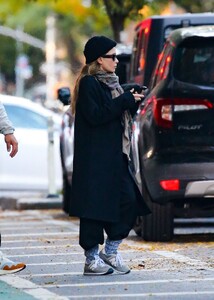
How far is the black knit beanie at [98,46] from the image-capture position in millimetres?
10320

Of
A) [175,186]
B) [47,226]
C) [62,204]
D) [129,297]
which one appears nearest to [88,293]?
[129,297]

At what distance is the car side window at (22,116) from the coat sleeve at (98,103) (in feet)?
37.6

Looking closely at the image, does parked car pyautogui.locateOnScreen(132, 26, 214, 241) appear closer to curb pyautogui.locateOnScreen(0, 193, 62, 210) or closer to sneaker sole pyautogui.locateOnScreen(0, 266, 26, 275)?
sneaker sole pyautogui.locateOnScreen(0, 266, 26, 275)

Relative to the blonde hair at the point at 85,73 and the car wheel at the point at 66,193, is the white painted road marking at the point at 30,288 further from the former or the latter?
the car wheel at the point at 66,193

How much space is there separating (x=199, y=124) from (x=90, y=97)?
252 centimetres

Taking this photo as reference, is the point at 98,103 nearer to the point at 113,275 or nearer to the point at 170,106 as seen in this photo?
the point at 113,275

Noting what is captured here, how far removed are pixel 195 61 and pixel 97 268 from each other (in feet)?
10.7

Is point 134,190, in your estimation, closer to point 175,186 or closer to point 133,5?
point 175,186

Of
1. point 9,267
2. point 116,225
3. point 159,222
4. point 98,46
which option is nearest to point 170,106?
point 159,222

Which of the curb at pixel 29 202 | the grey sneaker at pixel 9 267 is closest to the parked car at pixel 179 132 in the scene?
the grey sneaker at pixel 9 267

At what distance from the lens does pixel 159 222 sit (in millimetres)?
13328

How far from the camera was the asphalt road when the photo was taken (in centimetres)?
919

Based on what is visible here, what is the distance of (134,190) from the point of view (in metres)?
10.5

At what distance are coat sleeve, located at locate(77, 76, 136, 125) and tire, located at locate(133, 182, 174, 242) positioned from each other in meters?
3.05
